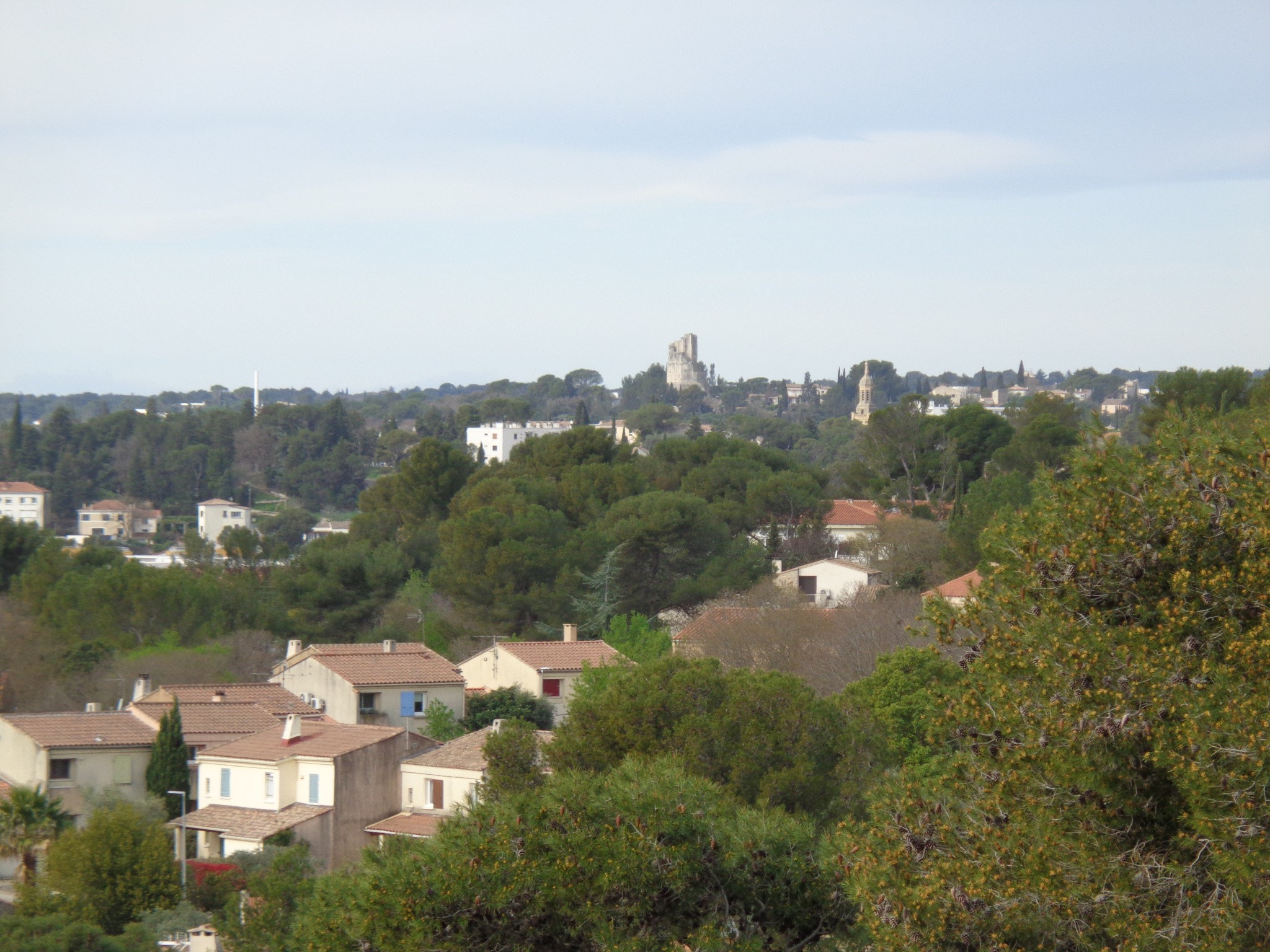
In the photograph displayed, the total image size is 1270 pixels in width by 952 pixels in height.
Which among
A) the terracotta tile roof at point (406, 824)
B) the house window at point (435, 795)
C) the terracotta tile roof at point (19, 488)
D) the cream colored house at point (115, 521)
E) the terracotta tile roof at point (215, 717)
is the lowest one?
the cream colored house at point (115, 521)

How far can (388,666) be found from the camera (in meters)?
31.2

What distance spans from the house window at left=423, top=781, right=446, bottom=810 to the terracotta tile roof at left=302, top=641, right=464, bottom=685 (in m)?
6.61

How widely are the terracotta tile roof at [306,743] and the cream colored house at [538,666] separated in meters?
6.46

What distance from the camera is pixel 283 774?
24266mm

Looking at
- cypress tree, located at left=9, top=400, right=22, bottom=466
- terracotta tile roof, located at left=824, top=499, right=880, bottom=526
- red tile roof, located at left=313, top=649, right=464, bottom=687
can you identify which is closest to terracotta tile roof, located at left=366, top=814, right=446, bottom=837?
red tile roof, located at left=313, top=649, right=464, bottom=687

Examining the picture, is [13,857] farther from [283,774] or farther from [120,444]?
[120,444]

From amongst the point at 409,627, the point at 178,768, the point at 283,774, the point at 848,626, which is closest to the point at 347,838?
the point at 283,774

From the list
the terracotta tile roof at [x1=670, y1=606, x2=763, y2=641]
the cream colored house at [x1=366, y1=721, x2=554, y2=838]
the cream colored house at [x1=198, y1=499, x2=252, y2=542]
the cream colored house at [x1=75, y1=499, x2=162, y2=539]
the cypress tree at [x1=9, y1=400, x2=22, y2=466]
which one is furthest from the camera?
the cypress tree at [x1=9, y1=400, x2=22, y2=466]

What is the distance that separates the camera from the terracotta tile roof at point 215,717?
27.5 m

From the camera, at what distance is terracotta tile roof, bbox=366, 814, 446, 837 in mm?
23016

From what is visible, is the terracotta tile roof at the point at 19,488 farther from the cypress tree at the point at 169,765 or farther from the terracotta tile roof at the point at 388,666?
the cypress tree at the point at 169,765

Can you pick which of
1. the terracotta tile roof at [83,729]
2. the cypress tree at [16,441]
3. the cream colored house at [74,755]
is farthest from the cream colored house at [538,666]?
the cypress tree at [16,441]

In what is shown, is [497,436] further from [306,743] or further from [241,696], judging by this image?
[306,743]

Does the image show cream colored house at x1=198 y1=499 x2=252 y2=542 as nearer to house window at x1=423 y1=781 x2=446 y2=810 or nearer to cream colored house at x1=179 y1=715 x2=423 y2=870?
cream colored house at x1=179 y1=715 x2=423 y2=870
